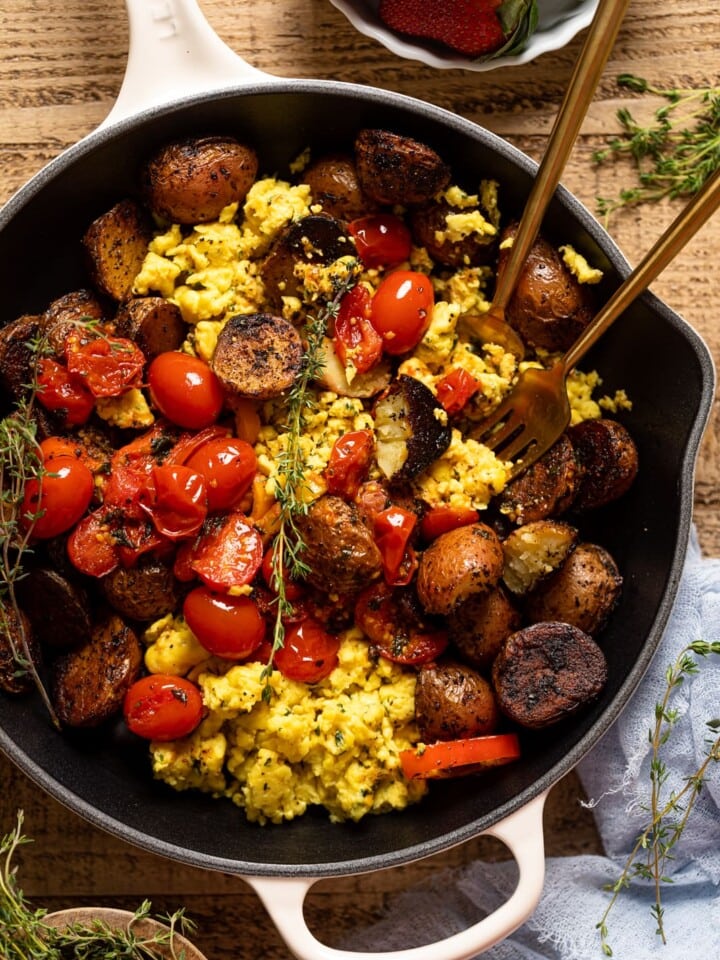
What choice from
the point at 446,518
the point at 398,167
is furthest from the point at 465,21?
the point at 446,518

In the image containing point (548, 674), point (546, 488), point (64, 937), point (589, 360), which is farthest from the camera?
point (589, 360)

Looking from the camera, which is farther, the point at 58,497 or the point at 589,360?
the point at 589,360

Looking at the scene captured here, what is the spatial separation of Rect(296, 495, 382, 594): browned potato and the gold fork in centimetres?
49

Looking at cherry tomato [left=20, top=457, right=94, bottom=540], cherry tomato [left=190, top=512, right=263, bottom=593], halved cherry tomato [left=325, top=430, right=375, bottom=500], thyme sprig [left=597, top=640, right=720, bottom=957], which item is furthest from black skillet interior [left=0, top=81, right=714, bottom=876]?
halved cherry tomato [left=325, top=430, right=375, bottom=500]

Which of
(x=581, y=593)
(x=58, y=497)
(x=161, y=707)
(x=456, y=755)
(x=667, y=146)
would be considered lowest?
(x=456, y=755)

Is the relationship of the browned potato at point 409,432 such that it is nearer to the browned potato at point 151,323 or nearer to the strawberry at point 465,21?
the browned potato at point 151,323

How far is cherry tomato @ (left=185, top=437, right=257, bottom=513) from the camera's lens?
2.48m

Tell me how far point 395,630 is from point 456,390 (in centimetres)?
67

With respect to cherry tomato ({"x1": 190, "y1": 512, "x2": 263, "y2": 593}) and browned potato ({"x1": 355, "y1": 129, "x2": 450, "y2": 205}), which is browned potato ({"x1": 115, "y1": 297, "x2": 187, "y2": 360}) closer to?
cherry tomato ({"x1": 190, "y1": 512, "x2": 263, "y2": 593})

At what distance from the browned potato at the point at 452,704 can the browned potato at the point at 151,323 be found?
1.12 metres

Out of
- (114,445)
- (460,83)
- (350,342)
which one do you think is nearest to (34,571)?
(114,445)

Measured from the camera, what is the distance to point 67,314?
2.61 meters

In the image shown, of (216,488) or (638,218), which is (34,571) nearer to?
(216,488)

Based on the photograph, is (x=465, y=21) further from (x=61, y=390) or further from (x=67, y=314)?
(x=61, y=390)
